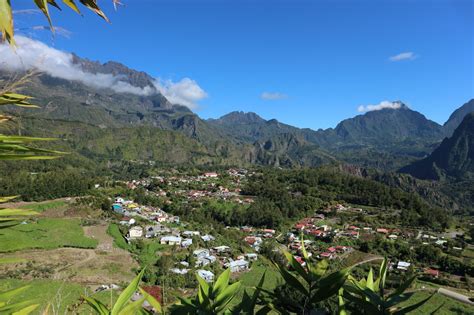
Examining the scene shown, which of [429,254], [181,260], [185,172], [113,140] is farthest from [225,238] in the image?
[113,140]

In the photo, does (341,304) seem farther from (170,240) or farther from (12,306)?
(170,240)

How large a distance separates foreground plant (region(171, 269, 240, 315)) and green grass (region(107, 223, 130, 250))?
29857mm

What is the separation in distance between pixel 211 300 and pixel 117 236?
3338cm

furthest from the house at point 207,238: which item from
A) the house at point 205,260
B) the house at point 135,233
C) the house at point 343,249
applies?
the house at point 343,249

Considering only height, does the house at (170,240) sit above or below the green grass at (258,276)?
above

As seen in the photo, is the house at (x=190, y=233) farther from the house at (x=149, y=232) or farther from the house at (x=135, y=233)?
the house at (x=135, y=233)

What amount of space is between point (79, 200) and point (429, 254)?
3925cm

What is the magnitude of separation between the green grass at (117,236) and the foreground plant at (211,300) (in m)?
29.9

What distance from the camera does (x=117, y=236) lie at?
104ft

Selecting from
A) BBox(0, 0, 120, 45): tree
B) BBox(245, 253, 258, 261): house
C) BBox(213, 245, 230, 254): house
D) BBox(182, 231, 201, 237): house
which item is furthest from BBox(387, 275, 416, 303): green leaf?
BBox(182, 231, 201, 237): house

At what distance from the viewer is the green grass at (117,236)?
29.4 m

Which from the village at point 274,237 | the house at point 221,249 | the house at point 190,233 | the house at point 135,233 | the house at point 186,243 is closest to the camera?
the village at point 274,237

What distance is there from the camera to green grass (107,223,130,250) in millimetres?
29419

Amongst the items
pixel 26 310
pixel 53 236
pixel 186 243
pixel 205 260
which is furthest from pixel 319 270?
pixel 53 236
